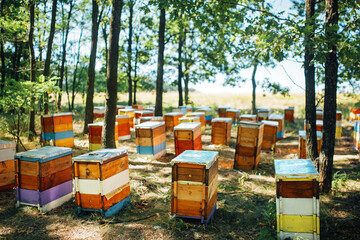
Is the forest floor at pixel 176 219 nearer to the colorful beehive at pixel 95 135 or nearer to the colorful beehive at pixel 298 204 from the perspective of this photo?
the colorful beehive at pixel 298 204

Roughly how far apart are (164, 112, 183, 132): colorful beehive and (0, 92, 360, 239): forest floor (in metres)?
5.07

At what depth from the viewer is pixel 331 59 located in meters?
5.17

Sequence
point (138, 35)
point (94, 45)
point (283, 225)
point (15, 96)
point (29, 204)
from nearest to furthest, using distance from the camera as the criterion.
Result: point (283, 225) < point (29, 204) < point (15, 96) < point (94, 45) < point (138, 35)

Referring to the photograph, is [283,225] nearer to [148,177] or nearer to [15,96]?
[148,177]

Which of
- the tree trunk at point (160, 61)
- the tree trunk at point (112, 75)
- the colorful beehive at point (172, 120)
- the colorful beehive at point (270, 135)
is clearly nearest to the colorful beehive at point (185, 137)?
the tree trunk at point (112, 75)

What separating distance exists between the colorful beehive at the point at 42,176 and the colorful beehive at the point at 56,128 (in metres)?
3.55

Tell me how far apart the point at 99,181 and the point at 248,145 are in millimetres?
4309

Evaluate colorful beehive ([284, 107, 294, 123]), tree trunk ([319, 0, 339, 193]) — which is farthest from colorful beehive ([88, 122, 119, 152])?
colorful beehive ([284, 107, 294, 123])

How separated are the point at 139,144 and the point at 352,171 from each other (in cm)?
568

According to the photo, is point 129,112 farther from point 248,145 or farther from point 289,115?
point 289,115

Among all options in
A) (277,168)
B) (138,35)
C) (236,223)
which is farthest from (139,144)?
(138,35)

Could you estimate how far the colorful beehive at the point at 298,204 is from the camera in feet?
11.5

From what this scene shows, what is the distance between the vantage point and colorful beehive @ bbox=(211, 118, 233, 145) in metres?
9.51

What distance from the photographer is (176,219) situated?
4184mm
